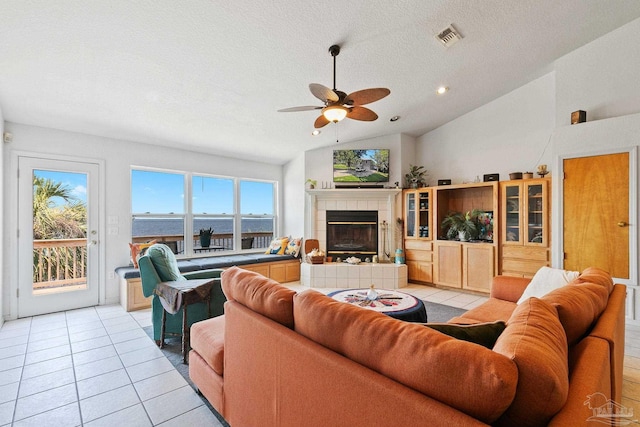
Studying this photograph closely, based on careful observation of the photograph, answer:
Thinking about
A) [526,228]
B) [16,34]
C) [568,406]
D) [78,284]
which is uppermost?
[16,34]

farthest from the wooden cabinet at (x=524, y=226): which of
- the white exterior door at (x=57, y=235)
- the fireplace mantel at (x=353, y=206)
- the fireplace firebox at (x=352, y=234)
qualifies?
the white exterior door at (x=57, y=235)

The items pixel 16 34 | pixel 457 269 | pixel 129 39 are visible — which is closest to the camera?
pixel 16 34

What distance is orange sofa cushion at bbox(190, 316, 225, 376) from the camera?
1.83m

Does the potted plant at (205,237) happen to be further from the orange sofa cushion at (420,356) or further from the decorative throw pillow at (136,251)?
the orange sofa cushion at (420,356)

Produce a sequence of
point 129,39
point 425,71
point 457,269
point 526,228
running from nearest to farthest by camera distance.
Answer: point 129,39
point 425,71
point 526,228
point 457,269

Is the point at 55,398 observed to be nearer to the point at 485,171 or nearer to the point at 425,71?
the point at 425,71

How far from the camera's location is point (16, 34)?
2.25 m

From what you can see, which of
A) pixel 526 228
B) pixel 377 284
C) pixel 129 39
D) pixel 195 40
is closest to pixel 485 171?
pixel 526 228

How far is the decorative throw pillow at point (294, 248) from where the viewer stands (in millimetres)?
5809

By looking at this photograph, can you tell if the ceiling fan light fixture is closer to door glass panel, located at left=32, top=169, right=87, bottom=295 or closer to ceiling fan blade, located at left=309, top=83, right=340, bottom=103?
ceiling fan blade, located at left=309, top=83, right=340, bottom=103

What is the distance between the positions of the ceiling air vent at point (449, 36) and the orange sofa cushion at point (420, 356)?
304 cm

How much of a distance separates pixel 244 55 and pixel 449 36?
6.83ft

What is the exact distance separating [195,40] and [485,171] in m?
4.76

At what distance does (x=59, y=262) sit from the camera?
3982mm
